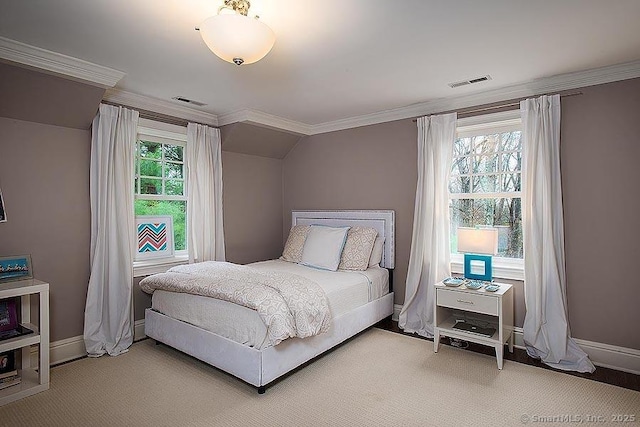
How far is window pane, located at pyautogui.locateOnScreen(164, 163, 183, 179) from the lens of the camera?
12.8 feet

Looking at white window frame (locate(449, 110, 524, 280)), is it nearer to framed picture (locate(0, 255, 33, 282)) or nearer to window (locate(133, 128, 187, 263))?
window (locate(133, 128, 187, 263))

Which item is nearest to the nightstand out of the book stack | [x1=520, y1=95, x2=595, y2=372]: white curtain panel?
[x1=520, y1=95, x2=595, y2=372]: white curtain panel

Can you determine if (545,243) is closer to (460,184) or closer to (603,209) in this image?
(603,209)

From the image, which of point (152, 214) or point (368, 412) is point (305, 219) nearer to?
point (152, 214)

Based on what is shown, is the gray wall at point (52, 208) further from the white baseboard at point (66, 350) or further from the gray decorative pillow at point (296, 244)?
the gray decorative pillow at point (296, 244)

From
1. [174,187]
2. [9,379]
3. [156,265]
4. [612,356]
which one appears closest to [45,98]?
[174,187]

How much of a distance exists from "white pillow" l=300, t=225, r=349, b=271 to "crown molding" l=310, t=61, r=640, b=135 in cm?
131

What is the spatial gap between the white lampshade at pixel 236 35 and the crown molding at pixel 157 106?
1.96 m

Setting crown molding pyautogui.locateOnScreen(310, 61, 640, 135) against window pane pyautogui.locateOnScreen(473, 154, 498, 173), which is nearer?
crown molding pyautogui.locateOnScreen(310, 61, 640, 135)

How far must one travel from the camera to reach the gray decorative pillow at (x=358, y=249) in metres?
3.84

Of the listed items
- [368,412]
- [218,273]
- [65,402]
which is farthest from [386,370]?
[65,402]

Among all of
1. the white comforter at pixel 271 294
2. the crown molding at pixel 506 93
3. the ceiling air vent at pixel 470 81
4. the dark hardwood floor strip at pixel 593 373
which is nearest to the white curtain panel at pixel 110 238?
the white comforter at pixel 271 294

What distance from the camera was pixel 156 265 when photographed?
369cm

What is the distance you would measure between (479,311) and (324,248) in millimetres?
1648
